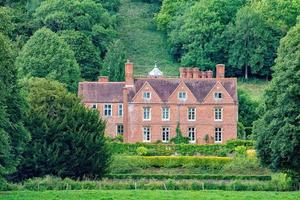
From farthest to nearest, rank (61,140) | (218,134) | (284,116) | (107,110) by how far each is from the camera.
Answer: (107,110) → (218,134) → (61,140) → (284,116)

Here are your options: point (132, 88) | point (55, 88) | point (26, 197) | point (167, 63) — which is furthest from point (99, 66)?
point (26, 197)

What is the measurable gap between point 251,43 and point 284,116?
67128 millimetres

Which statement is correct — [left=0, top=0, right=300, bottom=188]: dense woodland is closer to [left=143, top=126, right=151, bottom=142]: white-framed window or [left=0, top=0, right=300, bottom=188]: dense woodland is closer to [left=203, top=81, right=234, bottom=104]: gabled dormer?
[left=203, top=81, right=234, bottom=104]: gabled dormer

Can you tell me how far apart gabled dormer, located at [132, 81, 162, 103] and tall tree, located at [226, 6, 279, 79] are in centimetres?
3134

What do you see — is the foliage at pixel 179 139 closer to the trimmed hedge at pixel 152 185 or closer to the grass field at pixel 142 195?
the trimmed hedge at pixel 152 185

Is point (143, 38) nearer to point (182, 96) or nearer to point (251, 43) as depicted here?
point (251, 43)

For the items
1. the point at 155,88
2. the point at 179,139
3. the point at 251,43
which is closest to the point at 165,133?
the point at 179,139

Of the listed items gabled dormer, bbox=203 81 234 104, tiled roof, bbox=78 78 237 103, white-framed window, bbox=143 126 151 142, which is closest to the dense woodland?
gabled dormer, bbox=203 81 234 104

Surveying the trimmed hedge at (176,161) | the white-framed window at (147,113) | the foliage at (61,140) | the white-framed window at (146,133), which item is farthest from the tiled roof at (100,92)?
the foliage at (61,140)

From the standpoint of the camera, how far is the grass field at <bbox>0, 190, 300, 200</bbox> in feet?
180

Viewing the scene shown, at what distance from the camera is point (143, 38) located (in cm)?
14325

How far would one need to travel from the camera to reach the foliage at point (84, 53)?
410ft

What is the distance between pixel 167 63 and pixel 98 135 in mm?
62313

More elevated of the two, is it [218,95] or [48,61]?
[48,61]
